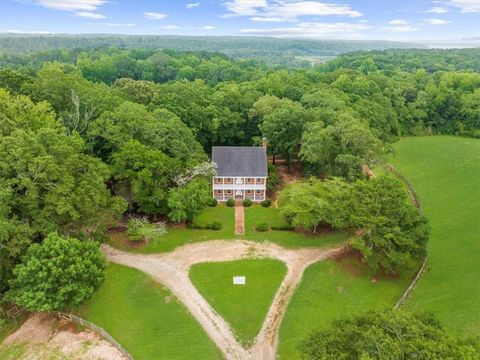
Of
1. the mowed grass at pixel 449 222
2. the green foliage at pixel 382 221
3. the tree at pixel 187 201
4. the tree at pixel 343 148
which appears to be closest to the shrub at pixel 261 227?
the green foliage at pixel 382 221

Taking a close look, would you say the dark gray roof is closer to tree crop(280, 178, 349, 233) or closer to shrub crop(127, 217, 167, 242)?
tree crop(280, 178, 349, 233)

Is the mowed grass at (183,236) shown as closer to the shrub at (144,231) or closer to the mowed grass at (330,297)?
the shrub at (144,231)

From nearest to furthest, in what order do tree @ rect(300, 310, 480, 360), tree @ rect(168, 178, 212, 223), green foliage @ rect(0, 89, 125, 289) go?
tree @ rect(300, 310, 480, 360) → green foliage @ rect(0, 89, 125, 289) → tree @ rect(168, 178, 212, 223)

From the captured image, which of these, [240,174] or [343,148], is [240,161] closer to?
[240,174]

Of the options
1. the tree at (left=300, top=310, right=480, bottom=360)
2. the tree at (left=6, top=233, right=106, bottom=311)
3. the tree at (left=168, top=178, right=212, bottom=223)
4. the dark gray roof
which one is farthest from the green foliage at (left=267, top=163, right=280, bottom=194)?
the tree at (left=300, top=310, right=480, bottom=360)

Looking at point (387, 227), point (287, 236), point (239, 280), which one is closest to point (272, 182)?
point (287, 236)

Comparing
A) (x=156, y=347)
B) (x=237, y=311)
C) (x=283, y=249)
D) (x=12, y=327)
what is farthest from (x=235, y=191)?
(x=12, y=327)

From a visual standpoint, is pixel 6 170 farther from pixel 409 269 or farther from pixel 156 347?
Result: pixel 409 269
